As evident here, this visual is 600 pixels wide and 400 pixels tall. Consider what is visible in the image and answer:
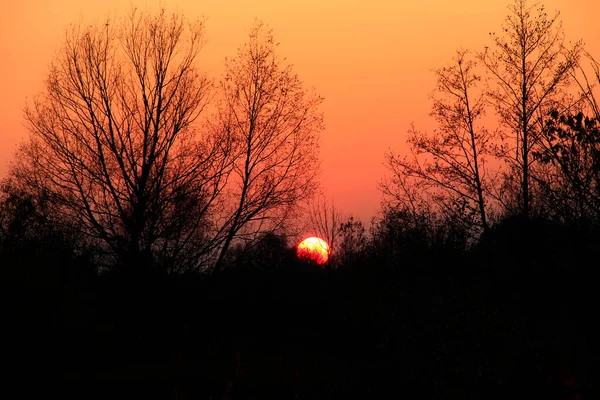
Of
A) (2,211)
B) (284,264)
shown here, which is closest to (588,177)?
(284,264)

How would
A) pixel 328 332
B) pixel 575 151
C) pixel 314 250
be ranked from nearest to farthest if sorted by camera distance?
pixel 575 151, pixel 328 332, pixel 314 250

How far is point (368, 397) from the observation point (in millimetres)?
8125

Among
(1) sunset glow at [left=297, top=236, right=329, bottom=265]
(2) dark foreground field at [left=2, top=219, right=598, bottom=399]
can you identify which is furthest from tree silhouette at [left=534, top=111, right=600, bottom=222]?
(1) sunset glow at [left=297, top=236, right=329, bottom=265]

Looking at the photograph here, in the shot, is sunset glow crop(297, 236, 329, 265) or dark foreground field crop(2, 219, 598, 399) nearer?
dark foreground field crop(2, 219, 598, 399)

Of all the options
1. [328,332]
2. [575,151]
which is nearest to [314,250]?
[328,332]

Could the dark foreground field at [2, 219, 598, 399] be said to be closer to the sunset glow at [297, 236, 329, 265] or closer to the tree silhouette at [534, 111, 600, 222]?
the tree silhouette at [534, 111, 600, 222]

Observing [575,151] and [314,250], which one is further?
[314,250]

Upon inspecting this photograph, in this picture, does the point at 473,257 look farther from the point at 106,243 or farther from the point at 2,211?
the point at 2,211

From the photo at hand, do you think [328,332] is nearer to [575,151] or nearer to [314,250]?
[575,151]

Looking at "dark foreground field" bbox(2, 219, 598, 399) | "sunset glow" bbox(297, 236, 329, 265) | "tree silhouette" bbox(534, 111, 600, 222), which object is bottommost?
"dark foreground field" bbox(2, 219, 598, 399)

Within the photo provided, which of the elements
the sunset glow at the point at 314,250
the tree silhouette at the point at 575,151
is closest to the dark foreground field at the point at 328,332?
the tree silhouette at the point at 575,151

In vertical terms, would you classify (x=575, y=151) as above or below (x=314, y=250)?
below

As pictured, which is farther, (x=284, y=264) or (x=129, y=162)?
(x=284, y=264)

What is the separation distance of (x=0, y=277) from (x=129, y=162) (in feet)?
25.2
